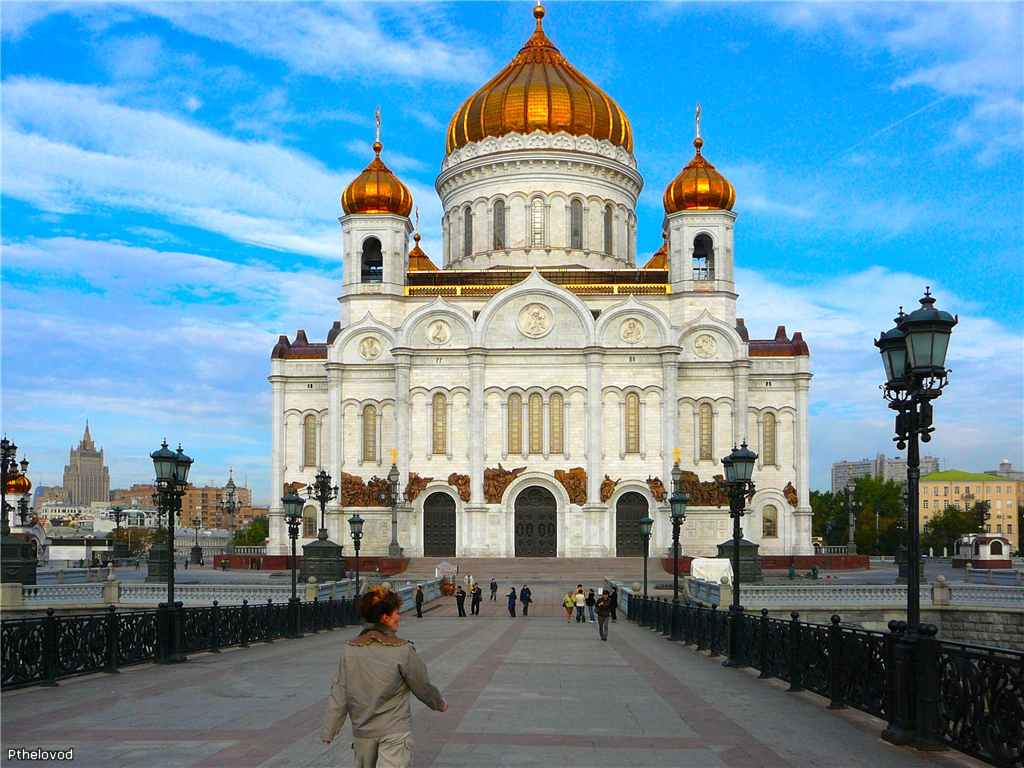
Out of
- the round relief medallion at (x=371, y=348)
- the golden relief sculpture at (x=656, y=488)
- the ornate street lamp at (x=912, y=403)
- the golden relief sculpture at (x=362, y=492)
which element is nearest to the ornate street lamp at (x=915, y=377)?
the ornate street lamp at (x=912, y=403)

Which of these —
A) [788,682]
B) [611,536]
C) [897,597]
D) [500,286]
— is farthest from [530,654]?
[500,286]

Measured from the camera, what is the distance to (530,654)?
19.1m

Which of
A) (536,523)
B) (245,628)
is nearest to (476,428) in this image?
(536,523)

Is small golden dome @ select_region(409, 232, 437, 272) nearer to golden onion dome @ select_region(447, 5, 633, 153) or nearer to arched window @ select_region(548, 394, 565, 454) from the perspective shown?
golden onion dome @ select_region(447, 5, 633, 153)

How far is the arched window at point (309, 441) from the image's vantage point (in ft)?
183

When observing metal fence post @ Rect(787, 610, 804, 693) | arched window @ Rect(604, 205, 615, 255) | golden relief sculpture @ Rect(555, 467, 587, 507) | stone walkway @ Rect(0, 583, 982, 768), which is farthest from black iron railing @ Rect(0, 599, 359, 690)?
arched window @ Rect(604, 205, 615, 255)

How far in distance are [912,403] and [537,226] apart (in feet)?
156

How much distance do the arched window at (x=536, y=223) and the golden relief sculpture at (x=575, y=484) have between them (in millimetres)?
13074

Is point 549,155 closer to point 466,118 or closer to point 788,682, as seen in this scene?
point 466,118

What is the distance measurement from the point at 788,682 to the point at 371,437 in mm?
40830

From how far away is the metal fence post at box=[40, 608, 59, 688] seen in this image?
13750 mm

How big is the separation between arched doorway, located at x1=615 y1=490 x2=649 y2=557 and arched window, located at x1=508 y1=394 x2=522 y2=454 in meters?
5.56

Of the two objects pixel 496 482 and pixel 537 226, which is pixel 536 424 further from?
pixel 537 226

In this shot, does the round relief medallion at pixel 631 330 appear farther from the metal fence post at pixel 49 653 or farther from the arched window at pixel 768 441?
the metal fence post at pixel 49 653
